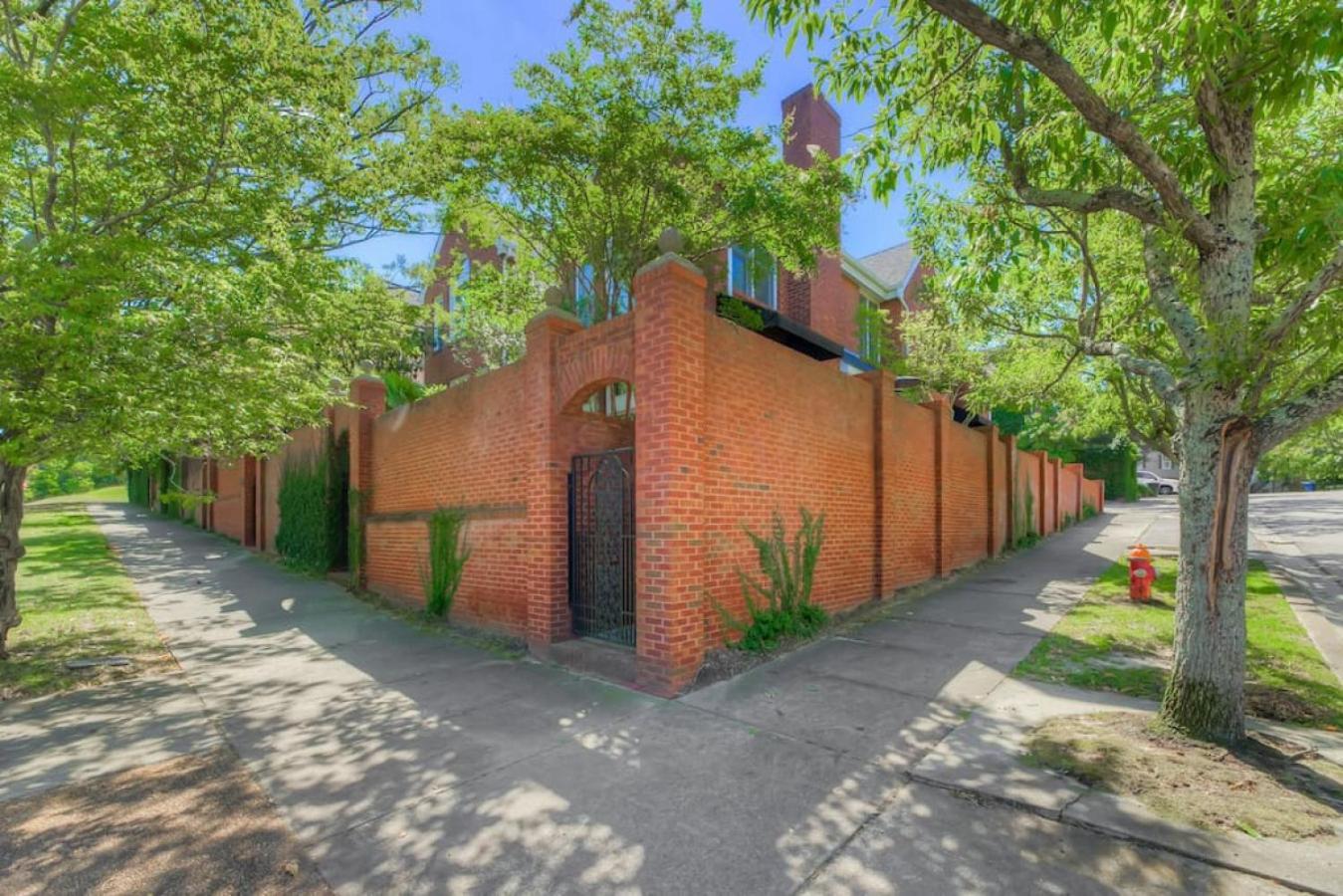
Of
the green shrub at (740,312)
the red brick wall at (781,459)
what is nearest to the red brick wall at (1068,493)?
the red brick wall at (781,459)

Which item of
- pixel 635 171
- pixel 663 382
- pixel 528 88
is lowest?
pixel 663 382

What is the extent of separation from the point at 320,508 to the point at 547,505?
863 cm

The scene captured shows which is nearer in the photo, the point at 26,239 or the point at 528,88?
the point at 26,239

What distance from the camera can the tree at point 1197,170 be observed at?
355cm

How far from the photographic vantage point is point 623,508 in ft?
20.6

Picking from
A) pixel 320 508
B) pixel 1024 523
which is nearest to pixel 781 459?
pixel 320 508

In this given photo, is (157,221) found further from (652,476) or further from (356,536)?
(652,476)

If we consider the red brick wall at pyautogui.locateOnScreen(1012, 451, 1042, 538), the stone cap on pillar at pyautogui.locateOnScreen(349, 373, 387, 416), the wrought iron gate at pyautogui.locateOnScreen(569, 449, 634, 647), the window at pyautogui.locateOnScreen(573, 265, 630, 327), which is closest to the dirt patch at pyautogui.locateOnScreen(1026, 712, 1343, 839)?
the wrought iron gate at pyautogui.locateOnScreen(569, 449, 634, 647)

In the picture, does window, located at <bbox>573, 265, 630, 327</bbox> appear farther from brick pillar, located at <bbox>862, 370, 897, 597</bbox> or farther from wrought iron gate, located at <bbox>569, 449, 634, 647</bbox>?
brick pillar, located at <bbox>862, 370, 897, 597</bbox>

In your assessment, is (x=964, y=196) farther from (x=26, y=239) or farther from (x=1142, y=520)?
(x=1142, y=520)

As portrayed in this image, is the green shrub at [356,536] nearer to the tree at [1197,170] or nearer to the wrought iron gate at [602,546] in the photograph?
the wrought iron gate at [602,546]

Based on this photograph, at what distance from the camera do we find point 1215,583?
Answer: 13.1 feet

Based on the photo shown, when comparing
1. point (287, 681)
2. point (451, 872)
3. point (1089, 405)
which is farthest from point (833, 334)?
point (451, 872)

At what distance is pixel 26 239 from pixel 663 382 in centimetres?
646
